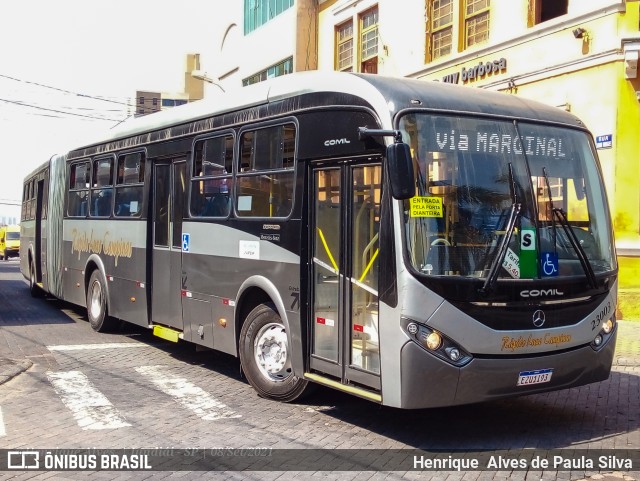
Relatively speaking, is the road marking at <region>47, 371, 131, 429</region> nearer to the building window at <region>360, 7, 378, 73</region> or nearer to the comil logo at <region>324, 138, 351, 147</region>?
the comil logo at <region>324, 138, 351, 147</region>

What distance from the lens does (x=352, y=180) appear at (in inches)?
276

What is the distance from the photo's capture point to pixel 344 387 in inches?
269

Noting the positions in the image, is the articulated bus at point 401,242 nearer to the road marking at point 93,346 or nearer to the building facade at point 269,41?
the road marking at point 93,346

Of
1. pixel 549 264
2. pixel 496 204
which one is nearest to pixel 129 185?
pixel 496 204

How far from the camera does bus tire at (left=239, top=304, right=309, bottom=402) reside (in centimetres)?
792

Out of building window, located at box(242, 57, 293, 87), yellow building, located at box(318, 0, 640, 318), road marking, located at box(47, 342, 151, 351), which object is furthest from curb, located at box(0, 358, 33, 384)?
building window, located at box(242, 57, 293, 87)

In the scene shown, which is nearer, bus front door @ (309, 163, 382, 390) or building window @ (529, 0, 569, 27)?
bus front door @ (309, 163, 382, 390)

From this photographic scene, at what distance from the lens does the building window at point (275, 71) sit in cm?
2614

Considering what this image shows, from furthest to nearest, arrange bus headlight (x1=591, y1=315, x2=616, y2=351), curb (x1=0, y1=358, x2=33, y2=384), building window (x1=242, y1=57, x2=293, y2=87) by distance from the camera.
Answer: building window (x1=242, y1=57, x2=293, y2=87), curb (x1=0, y1=358, x2=33, y2=384), bus headlight (x1=591, y1=315, x2=616, y2=351)

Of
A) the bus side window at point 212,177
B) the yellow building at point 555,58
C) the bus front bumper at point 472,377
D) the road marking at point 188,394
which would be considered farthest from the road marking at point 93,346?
the yellow building at point 555,58

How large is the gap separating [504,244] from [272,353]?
2.81m

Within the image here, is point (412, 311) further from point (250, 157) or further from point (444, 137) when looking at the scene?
point (250, 157)

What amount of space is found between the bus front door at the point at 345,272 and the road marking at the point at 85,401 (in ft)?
6.44

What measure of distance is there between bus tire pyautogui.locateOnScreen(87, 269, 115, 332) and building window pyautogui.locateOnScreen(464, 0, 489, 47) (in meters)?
10.0
